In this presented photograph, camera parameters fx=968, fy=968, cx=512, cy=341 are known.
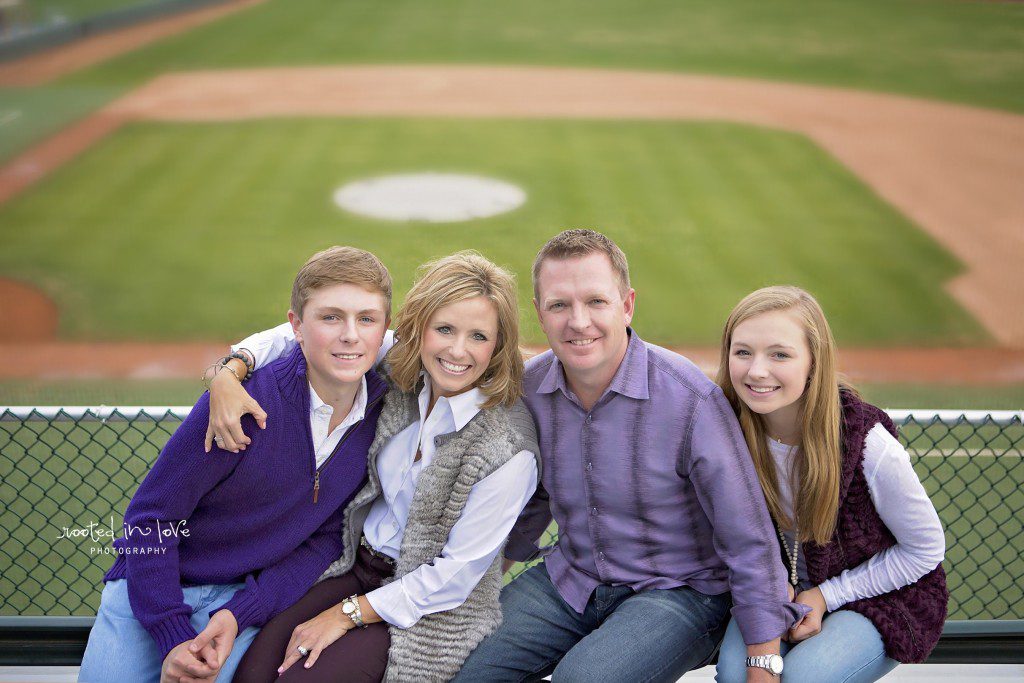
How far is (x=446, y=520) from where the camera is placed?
8.04ft

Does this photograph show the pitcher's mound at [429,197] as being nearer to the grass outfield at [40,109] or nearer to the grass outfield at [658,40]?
the grass outfield at [40,109]

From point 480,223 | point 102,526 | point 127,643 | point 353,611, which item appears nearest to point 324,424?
point 353,611

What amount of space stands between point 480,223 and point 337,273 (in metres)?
9.69

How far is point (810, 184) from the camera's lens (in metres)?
13.6

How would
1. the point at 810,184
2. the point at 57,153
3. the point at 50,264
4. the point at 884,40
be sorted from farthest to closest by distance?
1. the point at 884,40
2. the point at 57,153
3. the point at 810,184
4. the point at 50,264

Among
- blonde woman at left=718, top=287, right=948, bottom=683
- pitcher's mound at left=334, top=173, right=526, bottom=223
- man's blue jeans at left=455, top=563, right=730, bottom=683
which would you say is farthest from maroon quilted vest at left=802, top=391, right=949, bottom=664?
pitcher's mound at left=334, top=173, right=526, bottom=223

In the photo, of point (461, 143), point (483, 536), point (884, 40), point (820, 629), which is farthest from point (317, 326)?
point (884, 40)

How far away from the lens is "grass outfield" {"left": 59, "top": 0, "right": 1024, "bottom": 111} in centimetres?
2048

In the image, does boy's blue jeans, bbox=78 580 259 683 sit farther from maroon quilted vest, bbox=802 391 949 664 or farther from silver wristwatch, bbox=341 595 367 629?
maroon quilted vest, bbox=802 391 949 664

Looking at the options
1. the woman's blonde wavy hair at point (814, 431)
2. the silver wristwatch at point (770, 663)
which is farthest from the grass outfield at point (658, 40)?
the silver wristwatch at point (770, 663)

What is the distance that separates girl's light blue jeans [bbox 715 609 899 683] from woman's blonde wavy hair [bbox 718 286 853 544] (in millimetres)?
216

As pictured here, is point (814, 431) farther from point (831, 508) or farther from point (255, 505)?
point (255, 505)

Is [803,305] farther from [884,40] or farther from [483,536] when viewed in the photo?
[884,40]

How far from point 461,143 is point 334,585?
13.4 metres
